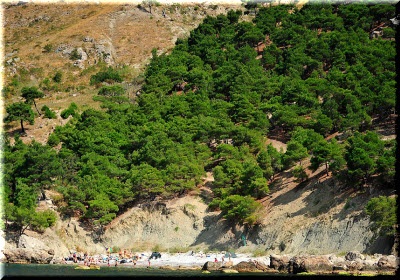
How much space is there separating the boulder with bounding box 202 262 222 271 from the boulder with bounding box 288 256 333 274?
23.0 feet

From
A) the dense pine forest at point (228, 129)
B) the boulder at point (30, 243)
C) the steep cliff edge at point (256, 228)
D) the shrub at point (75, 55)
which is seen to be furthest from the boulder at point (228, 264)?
the shrub at point (75, 55)

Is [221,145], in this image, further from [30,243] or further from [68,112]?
[68,112]

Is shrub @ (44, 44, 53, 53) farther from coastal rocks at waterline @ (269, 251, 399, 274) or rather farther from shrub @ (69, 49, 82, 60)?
coastal rocks at waterline @ (269, 251, 399, 274)

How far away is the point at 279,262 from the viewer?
51.6 meters

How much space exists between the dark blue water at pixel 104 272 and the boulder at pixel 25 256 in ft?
7.69

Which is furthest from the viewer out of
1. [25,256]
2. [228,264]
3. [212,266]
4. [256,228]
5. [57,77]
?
[57,77]

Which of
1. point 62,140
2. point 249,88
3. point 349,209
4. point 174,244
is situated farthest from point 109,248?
point 249,88

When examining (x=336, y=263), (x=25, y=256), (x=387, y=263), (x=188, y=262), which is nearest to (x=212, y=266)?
(x=188, y=262)

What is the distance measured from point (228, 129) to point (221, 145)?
5.08 m

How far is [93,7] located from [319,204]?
334ft

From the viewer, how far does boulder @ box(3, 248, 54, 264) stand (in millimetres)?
62094

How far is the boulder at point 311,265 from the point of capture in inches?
1874

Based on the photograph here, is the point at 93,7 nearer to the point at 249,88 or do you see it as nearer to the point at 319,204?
the point at 249,88

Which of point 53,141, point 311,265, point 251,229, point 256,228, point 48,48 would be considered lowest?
point 311,265
